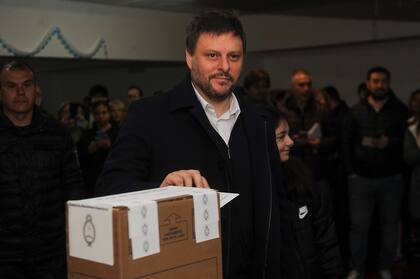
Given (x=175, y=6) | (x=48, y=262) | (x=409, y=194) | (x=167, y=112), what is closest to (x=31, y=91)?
(x=48, y=262)

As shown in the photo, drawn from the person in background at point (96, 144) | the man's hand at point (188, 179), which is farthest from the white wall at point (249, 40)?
the man's hand at point (188, 179)

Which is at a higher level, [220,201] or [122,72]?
[122,72]

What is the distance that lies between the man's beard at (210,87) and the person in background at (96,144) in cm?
329

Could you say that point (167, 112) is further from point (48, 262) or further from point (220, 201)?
point (48, 262)

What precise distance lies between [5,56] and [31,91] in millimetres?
2912

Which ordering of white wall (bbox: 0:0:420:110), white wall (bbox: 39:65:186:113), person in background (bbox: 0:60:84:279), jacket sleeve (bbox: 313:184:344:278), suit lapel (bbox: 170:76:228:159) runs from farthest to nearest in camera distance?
white wall (bbox: 39:65:186:113) → white wall (bbox: 0:0:420:110) → person in background (bbox: 0:60:84:279) → jacket sleeve (bbox: 313:184:344:278) → suit lapel (bbox: 170:76:228:159)

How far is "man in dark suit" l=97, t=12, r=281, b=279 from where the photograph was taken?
204 cm

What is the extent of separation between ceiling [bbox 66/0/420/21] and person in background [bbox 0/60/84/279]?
3553 millimetres

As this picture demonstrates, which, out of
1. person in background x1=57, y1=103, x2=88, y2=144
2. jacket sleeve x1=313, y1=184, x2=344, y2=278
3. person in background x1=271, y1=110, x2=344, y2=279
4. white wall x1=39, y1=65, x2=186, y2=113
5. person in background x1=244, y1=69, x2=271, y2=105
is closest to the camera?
person in background x1=271, y1=110, x2=344, y2=279

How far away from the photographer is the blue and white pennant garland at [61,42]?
6.04 m

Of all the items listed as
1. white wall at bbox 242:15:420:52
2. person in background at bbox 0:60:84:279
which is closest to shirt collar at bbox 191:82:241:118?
person in background at bbox 0:60:84:279

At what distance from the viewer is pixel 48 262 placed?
3213 millimetres

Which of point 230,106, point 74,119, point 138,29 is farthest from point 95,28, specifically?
point 230,106

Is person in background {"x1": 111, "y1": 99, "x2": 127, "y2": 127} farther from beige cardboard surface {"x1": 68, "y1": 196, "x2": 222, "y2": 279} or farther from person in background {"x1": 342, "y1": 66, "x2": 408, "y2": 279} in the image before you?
beige cardboard surface {"x1": 68, "y1": 196, "x2": 222, "y2": 279}
